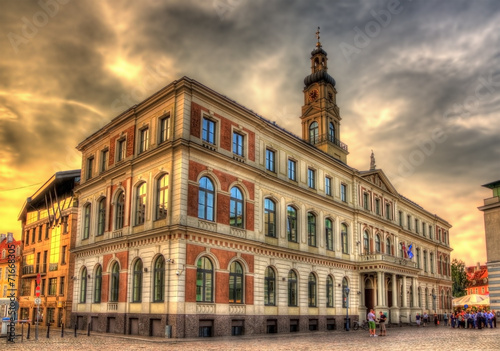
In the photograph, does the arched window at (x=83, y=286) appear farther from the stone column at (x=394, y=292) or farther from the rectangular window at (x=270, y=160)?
the stone column at (x=394, y=292)

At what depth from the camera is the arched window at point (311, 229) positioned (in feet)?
148

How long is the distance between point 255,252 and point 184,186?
8.61m

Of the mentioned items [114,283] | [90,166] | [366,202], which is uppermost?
[90,166]

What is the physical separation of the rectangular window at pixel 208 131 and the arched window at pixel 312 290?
1635 cm

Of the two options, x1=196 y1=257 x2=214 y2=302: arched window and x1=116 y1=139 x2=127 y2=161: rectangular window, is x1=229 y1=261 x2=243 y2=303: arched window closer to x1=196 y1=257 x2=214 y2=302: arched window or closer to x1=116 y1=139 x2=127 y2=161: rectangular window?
x1=196 y1=257 x2=214 y2=302: arched window

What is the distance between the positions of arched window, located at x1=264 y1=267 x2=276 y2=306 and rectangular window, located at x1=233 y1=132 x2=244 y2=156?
950 cm

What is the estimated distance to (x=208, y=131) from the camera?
35.7m

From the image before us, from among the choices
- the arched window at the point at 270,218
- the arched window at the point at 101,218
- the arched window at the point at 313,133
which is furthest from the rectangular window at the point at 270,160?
the arched window at the point at 313,133

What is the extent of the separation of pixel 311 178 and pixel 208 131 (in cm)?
1440

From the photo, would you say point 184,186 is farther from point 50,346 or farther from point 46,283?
point 46,283

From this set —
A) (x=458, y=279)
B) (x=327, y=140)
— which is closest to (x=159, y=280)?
(x=327, y=140)

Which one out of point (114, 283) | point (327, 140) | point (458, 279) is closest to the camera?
point (114, 283)

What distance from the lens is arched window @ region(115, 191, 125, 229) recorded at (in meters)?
37.9

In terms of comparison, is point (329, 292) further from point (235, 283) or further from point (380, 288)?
point (235, 283)
